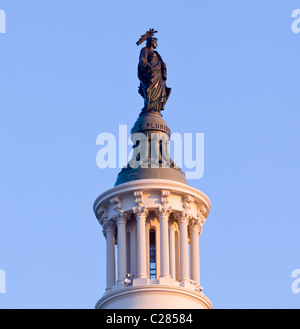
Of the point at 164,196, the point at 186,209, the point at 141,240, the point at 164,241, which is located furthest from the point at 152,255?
the point at 164,196

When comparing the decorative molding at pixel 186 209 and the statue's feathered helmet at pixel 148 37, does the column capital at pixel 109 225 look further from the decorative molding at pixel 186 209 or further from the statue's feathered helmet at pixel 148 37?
the statue's feathered helmet at pixel 148 37

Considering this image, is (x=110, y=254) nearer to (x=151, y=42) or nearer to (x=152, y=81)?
(x=152, y=81)

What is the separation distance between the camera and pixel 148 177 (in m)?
108

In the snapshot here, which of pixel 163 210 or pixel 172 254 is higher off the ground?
pixel 163 210

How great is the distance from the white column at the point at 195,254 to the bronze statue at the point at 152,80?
782 cm

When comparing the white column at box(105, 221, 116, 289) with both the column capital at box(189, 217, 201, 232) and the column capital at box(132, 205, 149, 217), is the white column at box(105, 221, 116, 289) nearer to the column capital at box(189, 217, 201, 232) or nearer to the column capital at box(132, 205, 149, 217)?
the column capital at box(132, 205, 149, 217)

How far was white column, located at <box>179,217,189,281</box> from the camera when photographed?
348 feet

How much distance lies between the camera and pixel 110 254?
107625 mm

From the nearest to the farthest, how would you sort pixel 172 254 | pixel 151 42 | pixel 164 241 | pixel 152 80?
pixel 164 241 < pixel 172 254 < pixel 152 80 < pixel 151 42

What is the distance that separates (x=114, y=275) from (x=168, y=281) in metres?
3.51

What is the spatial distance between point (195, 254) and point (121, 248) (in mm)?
4343

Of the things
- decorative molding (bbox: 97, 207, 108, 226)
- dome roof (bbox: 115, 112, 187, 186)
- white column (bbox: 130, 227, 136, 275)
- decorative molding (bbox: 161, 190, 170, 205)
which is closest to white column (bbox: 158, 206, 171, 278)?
decorative molding (bbox: 161, 190, 170, 205)

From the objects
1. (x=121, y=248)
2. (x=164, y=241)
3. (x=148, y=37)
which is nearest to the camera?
(x=164, y=241)
